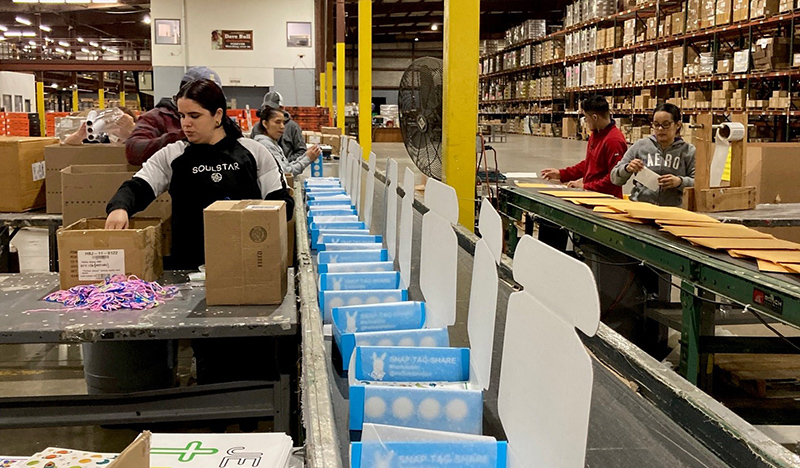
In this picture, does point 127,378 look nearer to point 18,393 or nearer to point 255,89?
point 18,393

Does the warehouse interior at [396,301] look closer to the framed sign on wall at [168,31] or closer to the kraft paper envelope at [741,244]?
the kraft paper envelope at [741,244]

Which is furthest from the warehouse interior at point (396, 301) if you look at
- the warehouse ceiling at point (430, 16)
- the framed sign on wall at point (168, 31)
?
the warehouse ceiling at point (430, 16)

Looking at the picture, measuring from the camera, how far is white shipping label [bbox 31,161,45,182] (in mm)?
3916

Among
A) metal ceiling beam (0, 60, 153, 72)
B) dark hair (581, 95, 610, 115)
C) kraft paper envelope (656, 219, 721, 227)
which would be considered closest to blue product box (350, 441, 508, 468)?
kraft paper envelope (656, 219, 721, 227)

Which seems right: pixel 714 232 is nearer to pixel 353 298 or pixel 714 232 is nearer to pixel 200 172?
pixel 353 298

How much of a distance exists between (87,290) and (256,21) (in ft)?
52.8

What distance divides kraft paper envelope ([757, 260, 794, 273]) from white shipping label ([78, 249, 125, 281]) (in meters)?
2.17

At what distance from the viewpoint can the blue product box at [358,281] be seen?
102 inches

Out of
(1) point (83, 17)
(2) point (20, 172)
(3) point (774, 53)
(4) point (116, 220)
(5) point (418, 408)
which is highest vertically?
(1) point (83, 17)

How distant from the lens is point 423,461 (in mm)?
1383

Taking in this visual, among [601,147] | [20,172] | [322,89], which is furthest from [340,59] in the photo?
[20,172]

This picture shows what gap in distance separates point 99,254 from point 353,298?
32.9 inches

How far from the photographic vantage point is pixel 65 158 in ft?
12.6

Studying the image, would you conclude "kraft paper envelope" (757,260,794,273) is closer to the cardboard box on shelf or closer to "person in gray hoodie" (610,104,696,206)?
"person in gray hoodie" (610,104,696,206)
